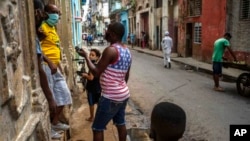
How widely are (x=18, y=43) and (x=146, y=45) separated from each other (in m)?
25.5

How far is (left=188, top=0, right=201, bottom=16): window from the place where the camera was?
53.8 feet

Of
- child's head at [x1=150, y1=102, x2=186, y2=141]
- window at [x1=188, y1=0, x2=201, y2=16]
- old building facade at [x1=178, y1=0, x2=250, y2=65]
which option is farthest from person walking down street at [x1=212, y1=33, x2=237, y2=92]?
window at [x1=188, y1=0, x2=201, y2=16]

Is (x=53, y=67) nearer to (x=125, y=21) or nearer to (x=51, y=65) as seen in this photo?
(x=51, y=65)

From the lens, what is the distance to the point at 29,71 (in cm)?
308

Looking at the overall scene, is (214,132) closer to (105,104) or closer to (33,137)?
(105,104)

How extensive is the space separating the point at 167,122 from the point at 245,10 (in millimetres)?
11448

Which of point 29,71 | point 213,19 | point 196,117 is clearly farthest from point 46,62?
point 213,19

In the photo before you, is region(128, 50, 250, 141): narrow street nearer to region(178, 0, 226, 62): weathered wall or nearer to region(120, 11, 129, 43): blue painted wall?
region(178, 0, 226, 62): weathered wall

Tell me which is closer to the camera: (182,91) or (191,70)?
(182,91)

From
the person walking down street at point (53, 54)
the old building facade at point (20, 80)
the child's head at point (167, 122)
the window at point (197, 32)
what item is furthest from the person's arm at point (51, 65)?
the window at point (197, 32)

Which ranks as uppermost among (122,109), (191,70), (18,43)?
(18,43)

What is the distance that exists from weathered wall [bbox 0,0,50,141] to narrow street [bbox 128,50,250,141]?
2.76 metres

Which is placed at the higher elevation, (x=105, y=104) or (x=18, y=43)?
(x=18, y=43)

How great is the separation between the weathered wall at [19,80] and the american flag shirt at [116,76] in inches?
27.8
